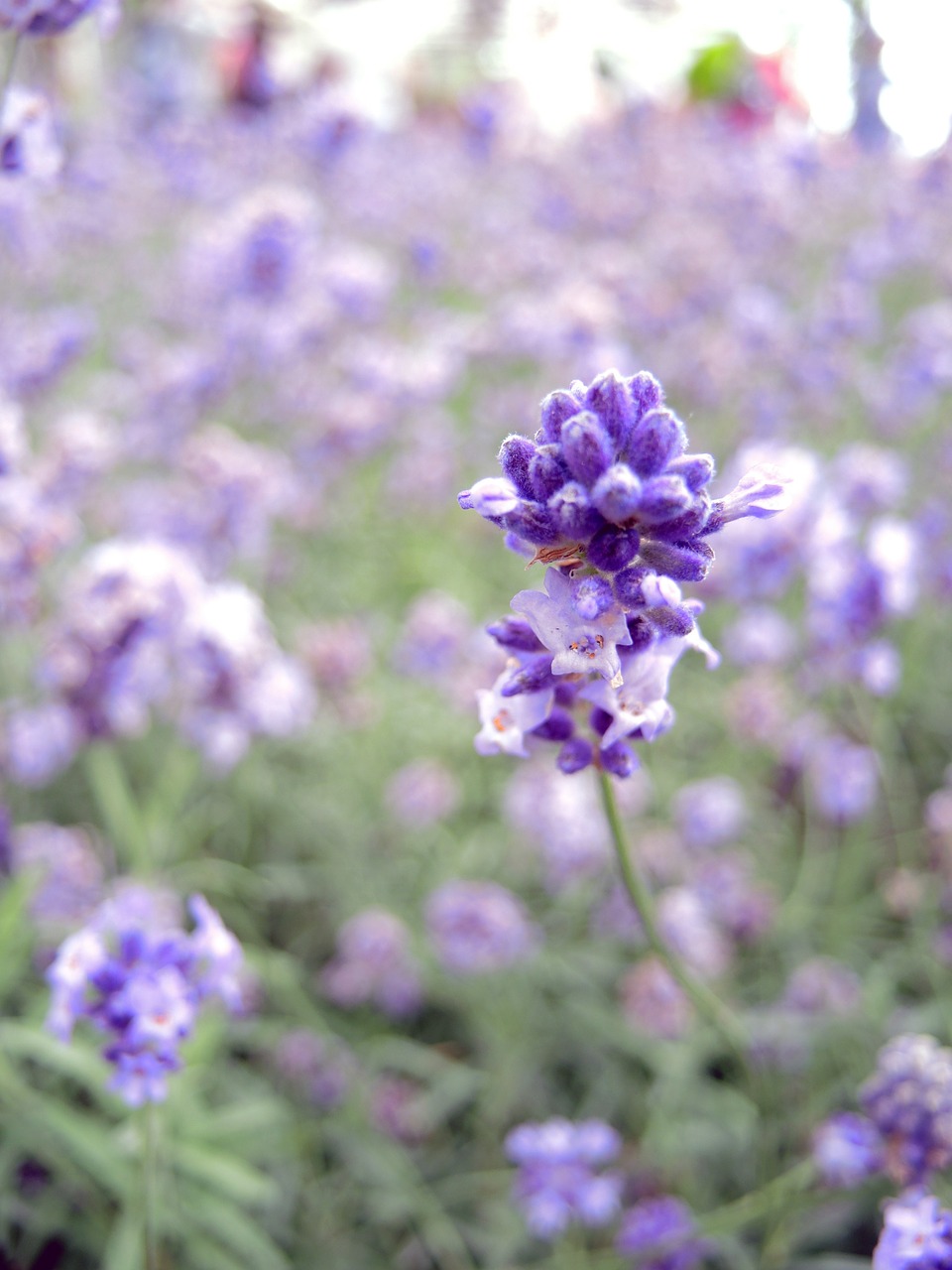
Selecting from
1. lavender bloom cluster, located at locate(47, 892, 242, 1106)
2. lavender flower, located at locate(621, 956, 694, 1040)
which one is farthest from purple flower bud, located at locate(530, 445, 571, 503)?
lavender flower, located at locate(621, 956, 694, 1040)

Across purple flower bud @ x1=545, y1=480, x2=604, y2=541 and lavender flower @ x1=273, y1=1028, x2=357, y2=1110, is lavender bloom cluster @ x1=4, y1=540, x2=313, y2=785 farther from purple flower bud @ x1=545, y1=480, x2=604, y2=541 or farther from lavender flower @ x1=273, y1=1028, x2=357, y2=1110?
purple flower bud @ x1=545, y1=480, x2=604, y2=541

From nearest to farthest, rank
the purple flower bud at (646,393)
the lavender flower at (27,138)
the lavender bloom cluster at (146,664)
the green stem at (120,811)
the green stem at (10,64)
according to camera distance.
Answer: the purple flower bud at (646,393), the green stem at (10,64), the lavender flower at (27,138), the lavender bloom cluster at (146,664), the green stem at (120,811)

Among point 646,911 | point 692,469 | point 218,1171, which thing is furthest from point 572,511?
point 218,1171

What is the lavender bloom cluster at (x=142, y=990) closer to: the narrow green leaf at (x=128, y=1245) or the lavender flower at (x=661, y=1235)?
the narrow green leaf at (x=128, y=1245)

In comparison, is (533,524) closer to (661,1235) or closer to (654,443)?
(654,443)

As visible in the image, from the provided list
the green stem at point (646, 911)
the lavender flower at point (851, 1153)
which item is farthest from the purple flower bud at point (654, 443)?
the lavender flower at point (851, 1153)

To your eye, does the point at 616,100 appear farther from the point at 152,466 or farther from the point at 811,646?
the point at 811,646
